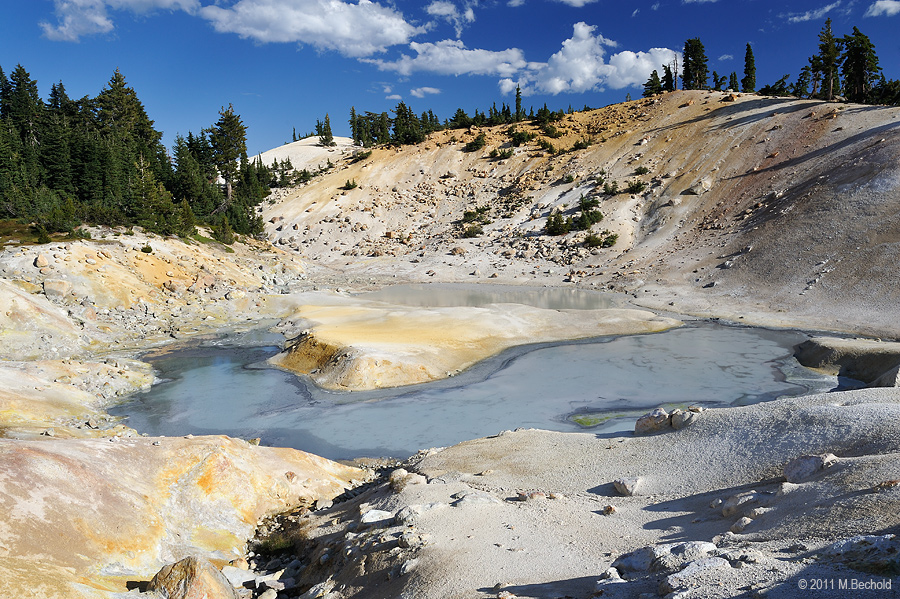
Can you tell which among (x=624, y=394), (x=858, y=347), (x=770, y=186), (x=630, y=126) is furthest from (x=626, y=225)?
(x=624, y=394)

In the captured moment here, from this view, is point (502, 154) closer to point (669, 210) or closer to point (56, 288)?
point (669, 210)

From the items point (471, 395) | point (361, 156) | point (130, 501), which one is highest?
point (361, 156)

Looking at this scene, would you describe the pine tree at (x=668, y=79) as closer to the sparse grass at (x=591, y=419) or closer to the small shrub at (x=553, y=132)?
the small shrub at (x=553, y=132)

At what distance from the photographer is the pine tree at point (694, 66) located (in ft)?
235

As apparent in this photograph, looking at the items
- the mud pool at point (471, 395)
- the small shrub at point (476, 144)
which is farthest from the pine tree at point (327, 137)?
the mud pool at point (471, 395)

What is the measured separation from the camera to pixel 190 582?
6.80 m

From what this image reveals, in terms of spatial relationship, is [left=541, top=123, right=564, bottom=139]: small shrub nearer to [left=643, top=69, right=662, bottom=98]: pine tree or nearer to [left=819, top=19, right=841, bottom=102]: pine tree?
[left=643, top=69, right=662, bottom=98]: pine tree

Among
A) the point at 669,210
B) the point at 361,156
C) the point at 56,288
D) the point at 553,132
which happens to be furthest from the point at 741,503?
the point at 361,156

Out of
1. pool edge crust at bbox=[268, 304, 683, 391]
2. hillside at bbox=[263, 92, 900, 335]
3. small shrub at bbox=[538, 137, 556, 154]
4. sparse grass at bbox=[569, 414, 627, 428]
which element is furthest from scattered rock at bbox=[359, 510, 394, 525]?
small shrub at bbox=[538, 137, 556, 154]

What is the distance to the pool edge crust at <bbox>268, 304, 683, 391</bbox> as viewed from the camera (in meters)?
19.3

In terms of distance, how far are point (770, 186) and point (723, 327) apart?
77.1ft

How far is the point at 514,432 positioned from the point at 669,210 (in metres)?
41.6

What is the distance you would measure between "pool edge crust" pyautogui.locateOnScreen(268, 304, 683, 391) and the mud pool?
2.47 feet

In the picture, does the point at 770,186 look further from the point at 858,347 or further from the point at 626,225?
the point at 858,347
